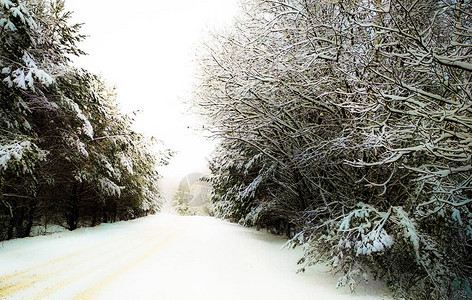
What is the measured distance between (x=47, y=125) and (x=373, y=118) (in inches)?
378

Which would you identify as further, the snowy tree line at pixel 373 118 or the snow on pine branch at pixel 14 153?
the snow on pine branch at pixel 14 153

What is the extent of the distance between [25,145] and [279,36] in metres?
6.36

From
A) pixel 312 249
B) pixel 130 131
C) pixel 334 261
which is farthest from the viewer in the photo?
pixel 130 131

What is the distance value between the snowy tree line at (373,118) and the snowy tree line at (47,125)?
13.1 feet

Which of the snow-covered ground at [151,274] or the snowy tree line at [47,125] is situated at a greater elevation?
the snowy tree line at [47,125]

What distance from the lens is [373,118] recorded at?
4578mm

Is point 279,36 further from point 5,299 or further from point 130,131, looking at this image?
point 130,131

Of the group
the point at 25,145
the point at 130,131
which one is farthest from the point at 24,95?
the point at 130,131

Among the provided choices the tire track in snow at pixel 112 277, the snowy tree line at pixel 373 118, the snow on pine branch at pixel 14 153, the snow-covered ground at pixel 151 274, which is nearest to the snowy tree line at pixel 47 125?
the snow on pine branch at pixel 14 153

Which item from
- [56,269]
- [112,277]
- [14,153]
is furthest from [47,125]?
[112,277]

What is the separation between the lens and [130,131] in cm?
1196

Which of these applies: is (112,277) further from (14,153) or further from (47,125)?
(47,125)

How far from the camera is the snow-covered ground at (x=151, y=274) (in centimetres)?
385

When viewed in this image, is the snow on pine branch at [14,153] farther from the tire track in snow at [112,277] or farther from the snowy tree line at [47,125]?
the tire track in snow at [112,277]
